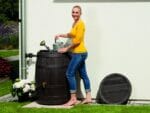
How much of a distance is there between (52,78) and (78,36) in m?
0.95

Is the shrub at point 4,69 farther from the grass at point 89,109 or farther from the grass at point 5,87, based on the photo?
the grass at point 89,109

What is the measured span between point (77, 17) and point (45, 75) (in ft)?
4.17

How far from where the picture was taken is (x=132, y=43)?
11.7 m

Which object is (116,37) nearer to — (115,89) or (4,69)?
(115,89)

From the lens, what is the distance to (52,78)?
11219 millimetres

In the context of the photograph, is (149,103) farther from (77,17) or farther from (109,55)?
(77,17)

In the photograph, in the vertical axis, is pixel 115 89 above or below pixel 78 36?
below

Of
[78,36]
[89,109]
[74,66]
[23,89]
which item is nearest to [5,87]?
[23,89]

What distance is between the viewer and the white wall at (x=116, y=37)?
1170 centimetres

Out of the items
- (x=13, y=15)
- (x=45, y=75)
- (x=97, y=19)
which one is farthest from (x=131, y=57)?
(x=13, y=15)

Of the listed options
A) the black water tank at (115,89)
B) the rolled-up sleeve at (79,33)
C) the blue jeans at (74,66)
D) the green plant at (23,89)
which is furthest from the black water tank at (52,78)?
the black water tank at (115,89)

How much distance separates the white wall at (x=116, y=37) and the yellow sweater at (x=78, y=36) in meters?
0.67

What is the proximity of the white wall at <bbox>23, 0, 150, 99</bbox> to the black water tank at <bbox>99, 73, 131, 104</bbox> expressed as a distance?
0.24 meters

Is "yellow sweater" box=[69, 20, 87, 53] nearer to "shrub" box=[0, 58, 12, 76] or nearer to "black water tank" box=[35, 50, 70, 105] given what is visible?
"black water tank" box=[35, 50, 70, 105]
